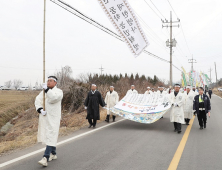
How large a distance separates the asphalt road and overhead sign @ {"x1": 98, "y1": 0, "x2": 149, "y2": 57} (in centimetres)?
415

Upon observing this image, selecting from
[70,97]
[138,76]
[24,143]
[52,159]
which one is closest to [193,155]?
[52,159]

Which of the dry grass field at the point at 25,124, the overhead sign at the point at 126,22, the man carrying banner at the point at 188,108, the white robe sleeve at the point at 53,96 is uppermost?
the overhead sign at the point at 126,22

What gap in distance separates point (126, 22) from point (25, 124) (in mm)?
8959

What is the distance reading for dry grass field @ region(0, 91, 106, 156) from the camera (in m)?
6.46

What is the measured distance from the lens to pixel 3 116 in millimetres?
19219

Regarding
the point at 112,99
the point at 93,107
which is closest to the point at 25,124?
the point at 112,99

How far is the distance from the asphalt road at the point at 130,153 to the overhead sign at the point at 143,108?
1.40 meters

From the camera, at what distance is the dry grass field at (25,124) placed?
6.46m

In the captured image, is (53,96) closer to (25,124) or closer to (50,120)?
(50,120)

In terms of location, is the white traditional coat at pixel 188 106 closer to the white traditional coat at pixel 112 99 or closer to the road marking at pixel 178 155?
the white traditional coat at pixel 112 99

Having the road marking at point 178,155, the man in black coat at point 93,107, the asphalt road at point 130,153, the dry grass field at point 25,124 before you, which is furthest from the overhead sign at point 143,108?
the road marking at point 178,155

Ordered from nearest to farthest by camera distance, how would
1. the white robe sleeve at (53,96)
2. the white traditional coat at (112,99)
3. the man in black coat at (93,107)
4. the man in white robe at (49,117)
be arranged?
1. the white robe sleeve at (53,96)
2. the man in white robe at (49,117)
3. the man in black coat at (93,107)
4. the white traditional coat at (112,99)

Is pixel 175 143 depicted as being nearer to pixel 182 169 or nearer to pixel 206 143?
pixel 206 143

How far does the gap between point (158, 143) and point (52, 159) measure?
309cm
